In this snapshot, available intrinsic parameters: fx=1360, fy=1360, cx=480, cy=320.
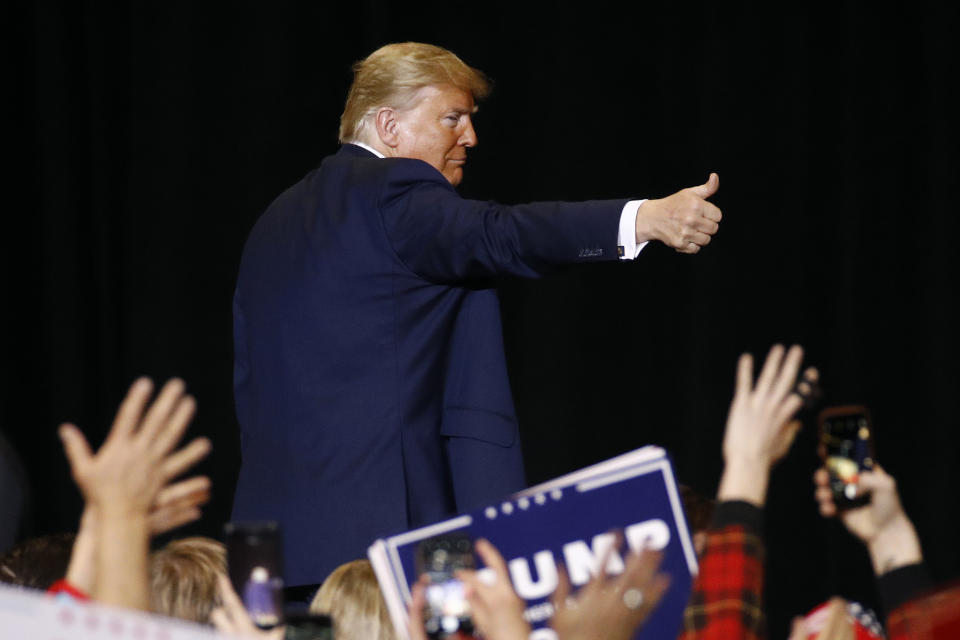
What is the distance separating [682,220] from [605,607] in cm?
103

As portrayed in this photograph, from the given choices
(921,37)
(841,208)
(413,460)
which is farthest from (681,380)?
(413,460)

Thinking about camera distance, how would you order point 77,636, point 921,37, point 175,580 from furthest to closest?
point 921,37
point 175,580
point 77,636

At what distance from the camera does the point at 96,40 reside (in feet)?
14.1

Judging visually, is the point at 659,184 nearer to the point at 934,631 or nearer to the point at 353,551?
the point at 353,551

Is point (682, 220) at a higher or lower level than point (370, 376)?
higher

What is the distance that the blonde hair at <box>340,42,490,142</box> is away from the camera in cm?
264

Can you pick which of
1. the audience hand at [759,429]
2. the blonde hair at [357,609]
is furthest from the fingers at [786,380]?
the blonde hair at [357,609]

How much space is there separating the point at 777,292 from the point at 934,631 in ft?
9.41

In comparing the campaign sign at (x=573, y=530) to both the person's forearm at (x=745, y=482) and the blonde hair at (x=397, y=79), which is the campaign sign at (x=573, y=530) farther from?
the blonde hair at (x=397, y=79)

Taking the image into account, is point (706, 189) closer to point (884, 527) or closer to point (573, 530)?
point (573, 530)

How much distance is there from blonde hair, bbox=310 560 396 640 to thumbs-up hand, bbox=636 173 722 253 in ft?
2.33

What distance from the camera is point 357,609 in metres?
1.72

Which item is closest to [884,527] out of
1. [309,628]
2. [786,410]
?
[786,410]

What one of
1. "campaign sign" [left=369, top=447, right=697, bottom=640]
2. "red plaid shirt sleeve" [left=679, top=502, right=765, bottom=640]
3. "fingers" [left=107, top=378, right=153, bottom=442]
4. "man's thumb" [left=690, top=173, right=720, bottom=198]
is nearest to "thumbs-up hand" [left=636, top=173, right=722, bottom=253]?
"man's thumb" [left=690, top=173, right=720, bottom=198]
